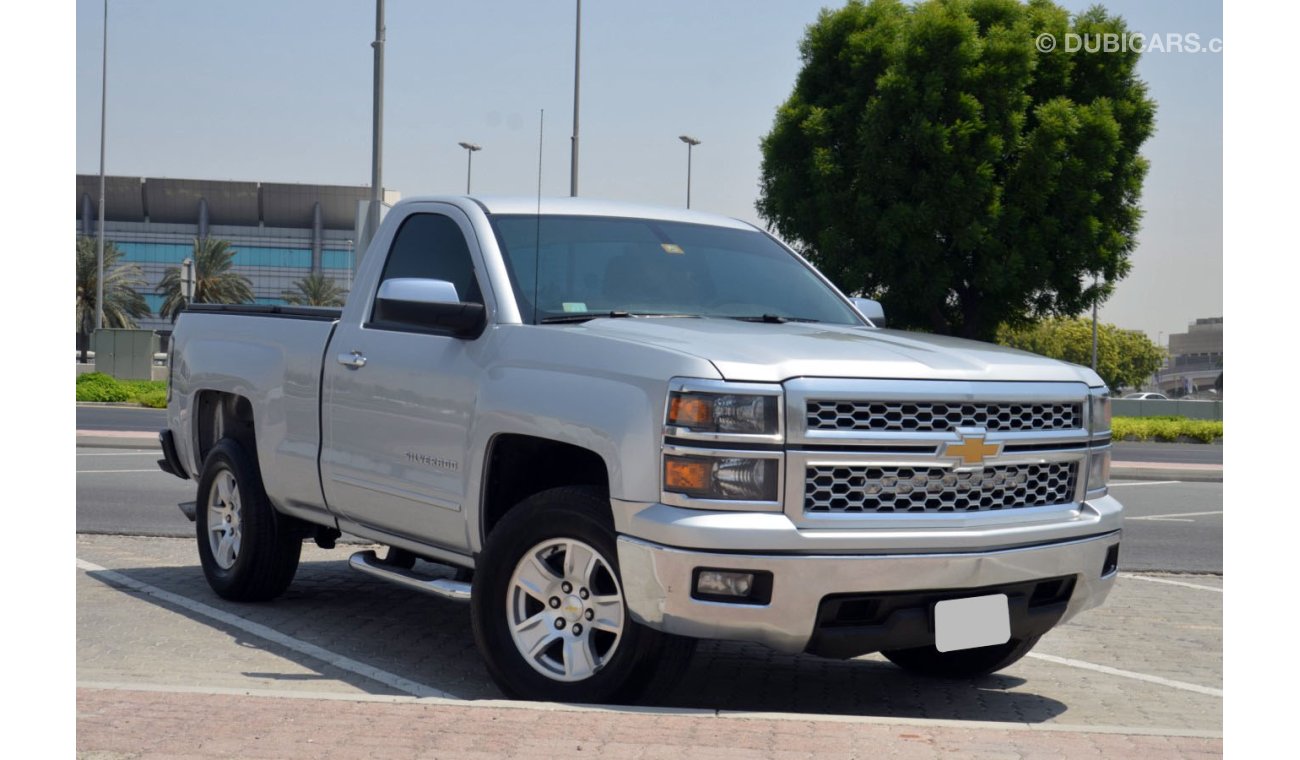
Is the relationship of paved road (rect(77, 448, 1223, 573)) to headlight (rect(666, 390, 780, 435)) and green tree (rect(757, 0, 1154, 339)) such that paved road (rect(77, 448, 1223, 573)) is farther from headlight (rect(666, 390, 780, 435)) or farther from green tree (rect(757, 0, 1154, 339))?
green tree (rect(757, 0, 1154, 339))

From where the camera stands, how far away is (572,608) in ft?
17.6

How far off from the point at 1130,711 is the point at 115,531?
7.90 meters

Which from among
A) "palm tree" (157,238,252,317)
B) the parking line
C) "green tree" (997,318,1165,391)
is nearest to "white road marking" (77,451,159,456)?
the parking line

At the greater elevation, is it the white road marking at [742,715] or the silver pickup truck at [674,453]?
the silver pickup truck at [674,453]

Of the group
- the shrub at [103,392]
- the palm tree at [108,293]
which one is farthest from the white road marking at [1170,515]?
Answer: the palm tree at [108,293]

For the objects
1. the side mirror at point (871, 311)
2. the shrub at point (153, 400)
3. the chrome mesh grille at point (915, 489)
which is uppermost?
the side mirror at point (871, 311)

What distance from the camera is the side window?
645 centimetres

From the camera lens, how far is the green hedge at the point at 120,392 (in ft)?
111

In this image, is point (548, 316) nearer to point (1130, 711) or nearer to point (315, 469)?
point (315, 469)

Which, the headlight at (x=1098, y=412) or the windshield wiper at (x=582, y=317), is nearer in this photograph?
the headlight at (x=1098, y=412)

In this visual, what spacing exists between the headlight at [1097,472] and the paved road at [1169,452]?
1888cm

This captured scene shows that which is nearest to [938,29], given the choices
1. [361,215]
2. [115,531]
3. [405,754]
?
[361,215]

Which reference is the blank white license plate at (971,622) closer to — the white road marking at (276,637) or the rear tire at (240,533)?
the white road marking at (276,637)

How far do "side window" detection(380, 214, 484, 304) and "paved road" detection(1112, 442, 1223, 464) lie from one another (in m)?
19.1
